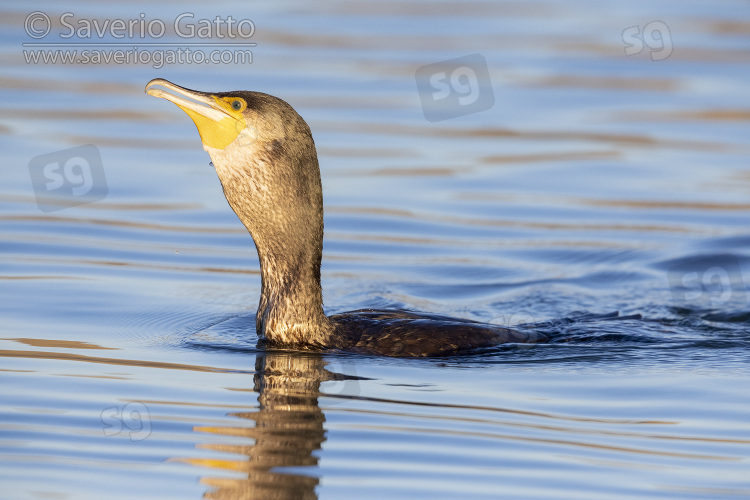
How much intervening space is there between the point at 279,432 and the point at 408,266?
4.39 metres

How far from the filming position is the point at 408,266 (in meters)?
9.85

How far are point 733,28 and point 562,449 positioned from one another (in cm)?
1467

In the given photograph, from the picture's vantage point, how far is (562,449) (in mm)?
5465

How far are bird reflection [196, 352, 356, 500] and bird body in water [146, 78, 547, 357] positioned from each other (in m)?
0.24

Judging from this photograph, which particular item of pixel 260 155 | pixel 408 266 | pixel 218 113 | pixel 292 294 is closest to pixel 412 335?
pixel 292 294

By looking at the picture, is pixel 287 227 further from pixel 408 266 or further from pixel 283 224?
pixel 408 266

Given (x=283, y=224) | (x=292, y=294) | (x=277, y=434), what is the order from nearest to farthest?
(x=277, y=434)
(x=283, y=224)
(x=292, y=294)

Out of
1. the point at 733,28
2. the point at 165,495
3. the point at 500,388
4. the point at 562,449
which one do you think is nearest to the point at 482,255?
the point at 500,388

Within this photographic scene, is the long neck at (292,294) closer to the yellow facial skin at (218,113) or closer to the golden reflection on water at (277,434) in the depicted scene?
the golden reflection on water at (277,434)

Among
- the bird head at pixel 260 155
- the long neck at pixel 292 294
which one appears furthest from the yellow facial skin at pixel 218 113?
the long neck at pixel 292 294

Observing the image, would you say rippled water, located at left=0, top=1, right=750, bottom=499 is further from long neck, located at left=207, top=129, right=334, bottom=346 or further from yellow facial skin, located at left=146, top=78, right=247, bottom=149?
yellow facial skin, located at left=146, top=78, right=247, bottom=149

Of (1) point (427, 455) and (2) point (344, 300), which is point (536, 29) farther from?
(1) point (427, 455)

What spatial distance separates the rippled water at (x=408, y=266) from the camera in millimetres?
5332

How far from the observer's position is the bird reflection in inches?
193
